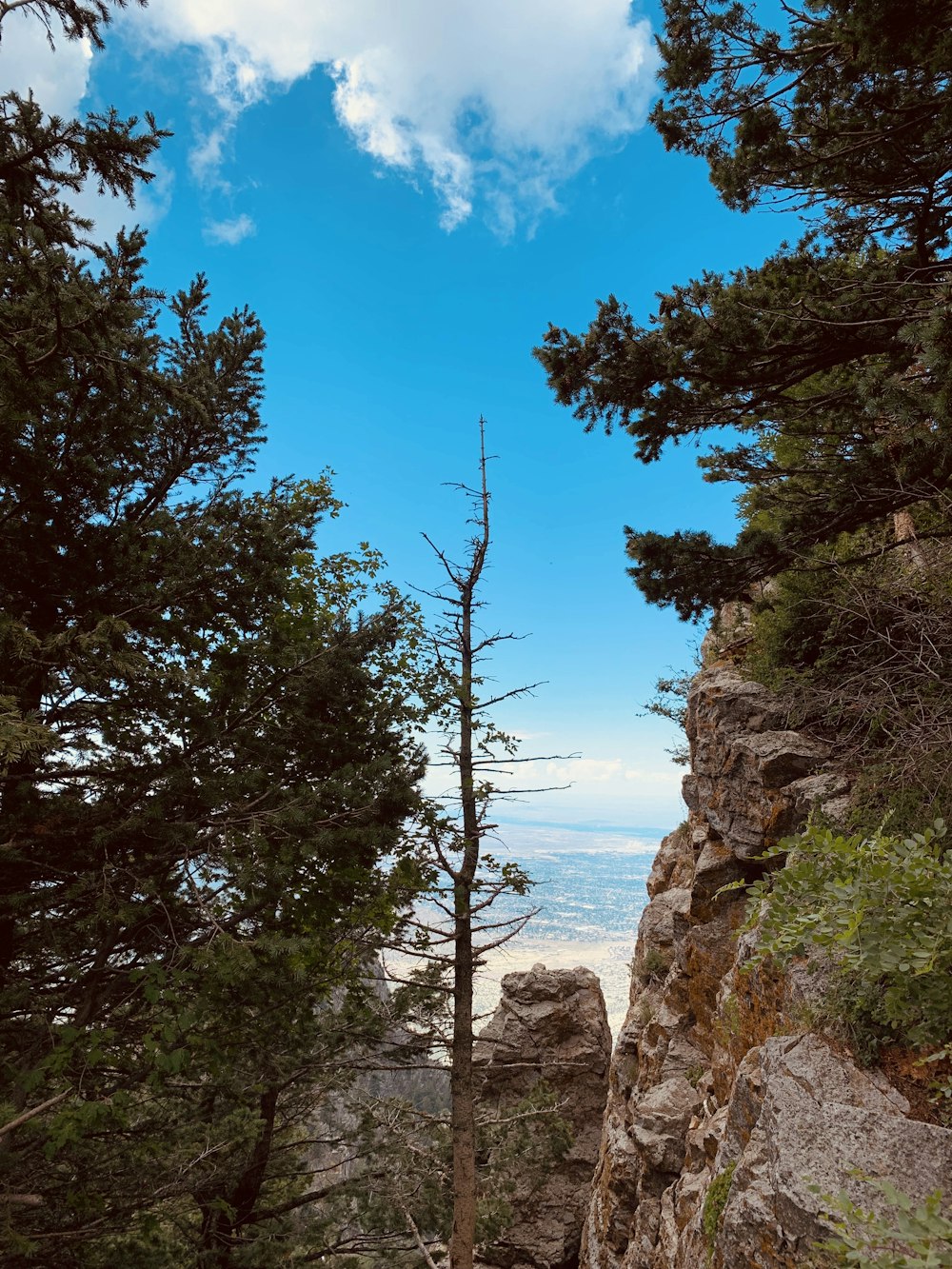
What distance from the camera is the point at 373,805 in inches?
268

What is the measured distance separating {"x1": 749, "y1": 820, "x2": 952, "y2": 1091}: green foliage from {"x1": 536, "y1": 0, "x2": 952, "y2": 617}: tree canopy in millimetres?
3441

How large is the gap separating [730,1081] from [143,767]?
23.3ft

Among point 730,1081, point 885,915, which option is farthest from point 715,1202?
point 885,915

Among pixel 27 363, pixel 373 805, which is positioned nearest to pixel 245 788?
pixel 373 805

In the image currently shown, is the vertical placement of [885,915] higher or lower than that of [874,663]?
lower

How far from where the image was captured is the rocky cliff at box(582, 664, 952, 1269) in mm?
3479

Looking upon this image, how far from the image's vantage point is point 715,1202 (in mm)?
4523

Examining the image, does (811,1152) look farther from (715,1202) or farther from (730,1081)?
(730,1081)

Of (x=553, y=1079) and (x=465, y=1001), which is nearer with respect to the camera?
(x=465, y=1001)

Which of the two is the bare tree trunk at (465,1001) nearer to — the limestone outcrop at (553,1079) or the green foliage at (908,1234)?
the limestone outcrop at (553,1079)

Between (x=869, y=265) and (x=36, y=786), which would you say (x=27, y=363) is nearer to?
(x=36, y=786)

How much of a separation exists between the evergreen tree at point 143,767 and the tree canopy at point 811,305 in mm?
4288

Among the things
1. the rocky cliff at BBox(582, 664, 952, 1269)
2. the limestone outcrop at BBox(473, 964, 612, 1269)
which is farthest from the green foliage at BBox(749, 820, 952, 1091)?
the limestone outcrop at BBox(473, 964, 612, 1269)

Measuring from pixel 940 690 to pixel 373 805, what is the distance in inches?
237
